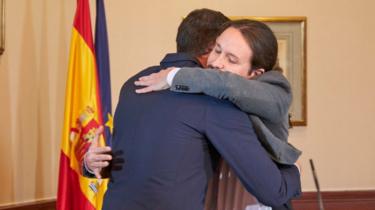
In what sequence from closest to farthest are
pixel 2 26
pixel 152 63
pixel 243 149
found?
pixel 243 149, pixel 2 26, pixel 152 63

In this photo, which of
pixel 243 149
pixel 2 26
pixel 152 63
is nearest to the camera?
pixel 243 149

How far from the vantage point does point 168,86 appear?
3.78 ft

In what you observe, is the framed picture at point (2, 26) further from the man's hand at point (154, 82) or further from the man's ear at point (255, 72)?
the man's ear at point (255, 72)

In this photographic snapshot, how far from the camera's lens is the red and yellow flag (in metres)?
2.46

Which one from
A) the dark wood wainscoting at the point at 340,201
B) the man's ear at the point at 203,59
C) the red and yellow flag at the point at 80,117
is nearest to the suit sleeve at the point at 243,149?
the man's ear at the point at 203,59

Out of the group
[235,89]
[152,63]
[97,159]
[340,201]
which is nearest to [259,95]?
[235,89]

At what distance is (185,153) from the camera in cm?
113

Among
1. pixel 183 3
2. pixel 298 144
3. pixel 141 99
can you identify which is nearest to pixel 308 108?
pixel 298 144

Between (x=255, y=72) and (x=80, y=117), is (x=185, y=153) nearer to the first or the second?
(x=255, y=72)

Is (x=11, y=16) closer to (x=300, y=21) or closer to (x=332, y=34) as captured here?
(x=300, y=21)

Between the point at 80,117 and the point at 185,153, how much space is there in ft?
4.82

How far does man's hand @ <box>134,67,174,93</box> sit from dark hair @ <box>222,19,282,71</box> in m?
0.23

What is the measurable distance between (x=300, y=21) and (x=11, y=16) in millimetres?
1657

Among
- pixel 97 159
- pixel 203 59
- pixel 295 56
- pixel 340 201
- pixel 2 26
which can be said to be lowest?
pixel 340 201
